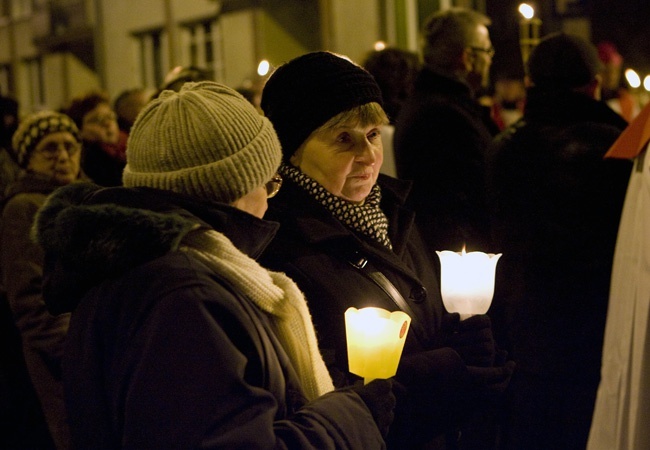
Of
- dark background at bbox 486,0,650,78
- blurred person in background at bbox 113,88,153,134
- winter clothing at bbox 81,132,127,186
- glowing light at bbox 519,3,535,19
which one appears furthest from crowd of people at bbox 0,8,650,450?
dark background at bbox 486,0,650,78

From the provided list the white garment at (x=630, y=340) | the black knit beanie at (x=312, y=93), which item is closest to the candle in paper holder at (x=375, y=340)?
the black knit beanie at (x=312, y=93)

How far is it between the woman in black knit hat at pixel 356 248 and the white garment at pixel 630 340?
90 cm

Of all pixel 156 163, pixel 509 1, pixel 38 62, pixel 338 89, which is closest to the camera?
pixel 156 163

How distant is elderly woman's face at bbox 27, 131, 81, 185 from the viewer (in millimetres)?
4750

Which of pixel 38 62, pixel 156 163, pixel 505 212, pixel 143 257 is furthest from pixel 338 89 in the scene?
pixel 38 62

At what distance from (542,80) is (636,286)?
54.3 inches

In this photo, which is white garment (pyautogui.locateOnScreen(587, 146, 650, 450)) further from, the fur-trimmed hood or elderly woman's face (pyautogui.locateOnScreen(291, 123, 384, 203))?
the fur-trimmed hood

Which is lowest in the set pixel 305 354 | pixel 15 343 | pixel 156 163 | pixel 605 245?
pixel 15 343

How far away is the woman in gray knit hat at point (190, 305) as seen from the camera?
68.3 inches

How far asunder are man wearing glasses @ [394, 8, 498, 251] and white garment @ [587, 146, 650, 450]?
77cm

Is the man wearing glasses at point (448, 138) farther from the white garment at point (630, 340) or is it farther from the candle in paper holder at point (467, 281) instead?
the candle in paper holder at point (467, 281)

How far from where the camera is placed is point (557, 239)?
13.9 feet

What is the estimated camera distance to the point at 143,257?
72.8 inches

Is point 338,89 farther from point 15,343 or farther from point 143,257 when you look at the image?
point 15,343
